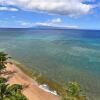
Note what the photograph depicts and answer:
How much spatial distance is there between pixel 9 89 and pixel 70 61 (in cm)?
7777

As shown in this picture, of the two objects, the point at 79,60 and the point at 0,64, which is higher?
the point at 0,64

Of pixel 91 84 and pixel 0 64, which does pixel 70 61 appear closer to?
pixel 91 84

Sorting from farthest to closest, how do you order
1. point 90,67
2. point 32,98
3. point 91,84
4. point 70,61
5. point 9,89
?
1. point 70,61
2. point 90,67
3. point 91,84
4. point 32,98
5. point 9,89

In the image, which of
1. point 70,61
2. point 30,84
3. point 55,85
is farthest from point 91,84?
point 70,61

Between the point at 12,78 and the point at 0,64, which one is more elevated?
the point at 0,64

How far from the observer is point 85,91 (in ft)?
237

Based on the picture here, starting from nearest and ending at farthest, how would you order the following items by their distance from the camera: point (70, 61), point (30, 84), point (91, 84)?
point (30, 84), point (91, 84), point (70, 61)

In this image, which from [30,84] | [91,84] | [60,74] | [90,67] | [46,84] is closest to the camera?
[30,84]

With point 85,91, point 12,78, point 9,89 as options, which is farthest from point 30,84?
point 9,89

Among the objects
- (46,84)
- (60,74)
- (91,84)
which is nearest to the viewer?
(46,84)

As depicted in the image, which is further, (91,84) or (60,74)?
(60,74)

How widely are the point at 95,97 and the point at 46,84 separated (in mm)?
14071

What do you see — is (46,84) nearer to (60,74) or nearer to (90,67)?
(60,74)

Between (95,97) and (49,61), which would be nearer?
(95,97)
